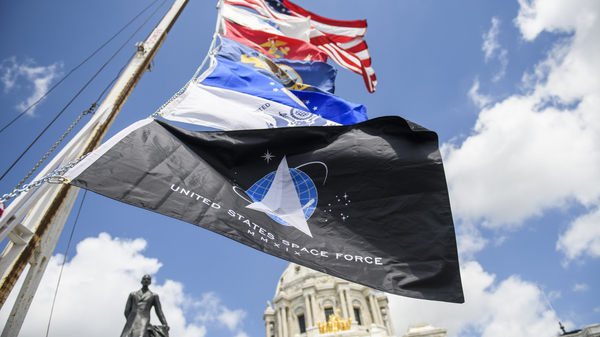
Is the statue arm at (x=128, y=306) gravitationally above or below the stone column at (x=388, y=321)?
below

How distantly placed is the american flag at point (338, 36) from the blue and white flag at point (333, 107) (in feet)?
12.0

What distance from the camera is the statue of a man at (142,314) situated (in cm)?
609

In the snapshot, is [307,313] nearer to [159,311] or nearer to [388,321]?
[388,321]

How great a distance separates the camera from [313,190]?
634 centimetres

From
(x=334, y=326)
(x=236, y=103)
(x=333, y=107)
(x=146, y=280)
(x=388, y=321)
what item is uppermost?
(x=388, y=321)

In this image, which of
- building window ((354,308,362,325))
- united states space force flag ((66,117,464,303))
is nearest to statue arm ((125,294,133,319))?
united states space force flag ((66,117,464,303))

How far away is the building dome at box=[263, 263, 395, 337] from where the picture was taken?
52938mm

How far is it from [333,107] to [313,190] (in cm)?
415

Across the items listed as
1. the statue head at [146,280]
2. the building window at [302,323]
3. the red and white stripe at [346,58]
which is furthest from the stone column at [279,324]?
the statue head at [146,280]

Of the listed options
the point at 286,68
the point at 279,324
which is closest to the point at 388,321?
the point at 279,324

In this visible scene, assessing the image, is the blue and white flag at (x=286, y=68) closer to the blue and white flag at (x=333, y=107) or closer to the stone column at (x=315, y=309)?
the blue and white flag at (x=333, y=107)

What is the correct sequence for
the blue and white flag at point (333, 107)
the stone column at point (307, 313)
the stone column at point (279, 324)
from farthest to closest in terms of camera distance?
1. the stone column at point (279, 324)
2. the stone column at point (307, 313)
3. the blue and white flag at point (333, 107)

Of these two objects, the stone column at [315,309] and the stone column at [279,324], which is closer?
the stone column at [315,309]

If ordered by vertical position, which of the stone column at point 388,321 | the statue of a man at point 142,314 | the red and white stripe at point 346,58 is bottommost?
the statue of a man at point 142,314
